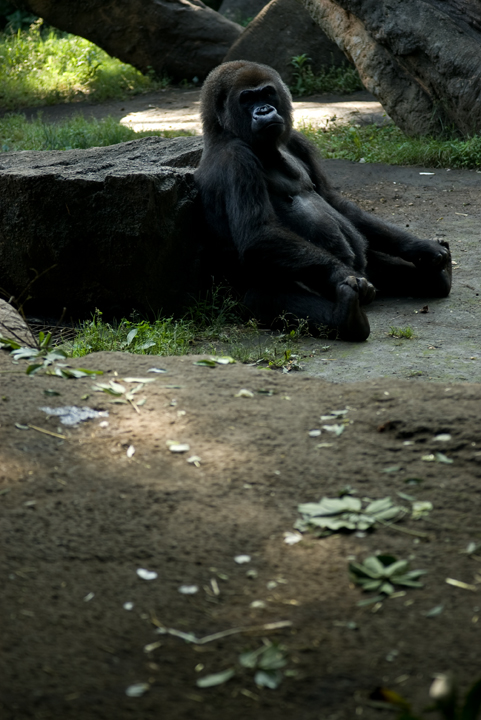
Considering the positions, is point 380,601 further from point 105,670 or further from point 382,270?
point 382,270

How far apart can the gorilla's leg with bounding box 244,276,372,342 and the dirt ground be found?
3.89 feet

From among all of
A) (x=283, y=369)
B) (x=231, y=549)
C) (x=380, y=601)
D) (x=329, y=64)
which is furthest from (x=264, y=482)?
(x=329, y=64)

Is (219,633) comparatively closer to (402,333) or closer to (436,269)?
(402,333)

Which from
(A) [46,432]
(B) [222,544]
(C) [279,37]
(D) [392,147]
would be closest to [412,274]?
(A) [46,432]

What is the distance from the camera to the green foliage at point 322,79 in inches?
423

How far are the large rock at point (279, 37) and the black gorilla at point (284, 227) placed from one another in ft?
21.7

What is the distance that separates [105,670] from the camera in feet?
4.60

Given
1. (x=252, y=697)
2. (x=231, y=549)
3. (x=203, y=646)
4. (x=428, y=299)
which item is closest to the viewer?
(x=252, y=697)

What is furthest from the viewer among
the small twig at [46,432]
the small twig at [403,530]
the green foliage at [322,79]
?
the green foliage at [322,79]

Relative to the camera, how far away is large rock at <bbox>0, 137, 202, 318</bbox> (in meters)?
4.06

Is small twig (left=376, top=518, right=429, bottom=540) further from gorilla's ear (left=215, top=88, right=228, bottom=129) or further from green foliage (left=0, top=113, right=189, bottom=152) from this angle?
green foliage (left=0, top=113, right=189, bottom=152)

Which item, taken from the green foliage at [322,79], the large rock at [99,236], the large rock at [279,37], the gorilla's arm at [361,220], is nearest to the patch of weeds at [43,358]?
the large rock at [99,236]

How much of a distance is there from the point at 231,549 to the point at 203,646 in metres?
0.32

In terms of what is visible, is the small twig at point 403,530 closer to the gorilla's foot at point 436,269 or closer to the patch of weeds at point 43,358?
the patch of weeds at point 43,358
